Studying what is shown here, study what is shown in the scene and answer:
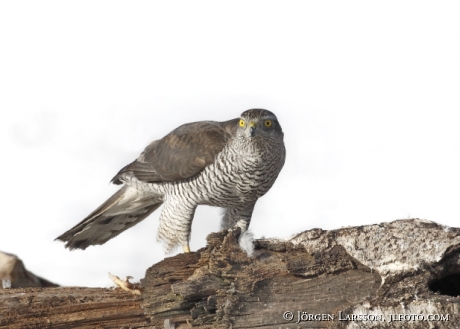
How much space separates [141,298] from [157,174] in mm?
2494

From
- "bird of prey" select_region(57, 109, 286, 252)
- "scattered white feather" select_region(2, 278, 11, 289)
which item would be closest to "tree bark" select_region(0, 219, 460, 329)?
"scattered white feather" select_region(2, 278, 11, 289)

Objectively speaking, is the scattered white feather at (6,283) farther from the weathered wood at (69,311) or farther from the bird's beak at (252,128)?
the bird's beak at (252,128)

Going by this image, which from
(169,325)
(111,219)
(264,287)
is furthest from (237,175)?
(169,325)

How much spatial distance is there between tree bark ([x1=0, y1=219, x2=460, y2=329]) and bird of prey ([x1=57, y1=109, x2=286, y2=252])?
1.91 m

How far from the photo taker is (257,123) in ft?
22.5

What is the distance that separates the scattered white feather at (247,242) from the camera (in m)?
5.16

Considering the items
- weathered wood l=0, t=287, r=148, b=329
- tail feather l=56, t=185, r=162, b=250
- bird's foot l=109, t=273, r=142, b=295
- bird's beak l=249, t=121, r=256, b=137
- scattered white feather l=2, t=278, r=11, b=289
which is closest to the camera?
weathered wood l=0, t=287, r=148, b=329

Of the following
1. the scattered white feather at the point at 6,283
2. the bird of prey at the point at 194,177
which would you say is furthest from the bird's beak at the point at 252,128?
the scattered white feather at the point at 6,283

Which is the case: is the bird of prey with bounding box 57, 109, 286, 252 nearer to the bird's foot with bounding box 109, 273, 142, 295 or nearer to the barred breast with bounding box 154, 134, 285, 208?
the barred breast with bounding box 154, 134, 285, 208

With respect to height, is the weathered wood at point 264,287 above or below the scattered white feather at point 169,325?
above

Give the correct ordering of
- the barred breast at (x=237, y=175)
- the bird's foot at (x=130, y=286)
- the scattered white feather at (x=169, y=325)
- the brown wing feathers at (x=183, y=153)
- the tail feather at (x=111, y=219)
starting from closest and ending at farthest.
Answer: the scattered white feather at (x=169, y=325) → the bird's foot at (x=130, y=286) → the barred breast at (x=237, y=175) → the brown wing feathers at (x=183, y=153) → the tail feather at (x=111, y=219)

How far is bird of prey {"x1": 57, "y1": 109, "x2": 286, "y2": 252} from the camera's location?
23.1ft

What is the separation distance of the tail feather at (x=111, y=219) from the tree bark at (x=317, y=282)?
266 centimetres

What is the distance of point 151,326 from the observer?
5.27m
